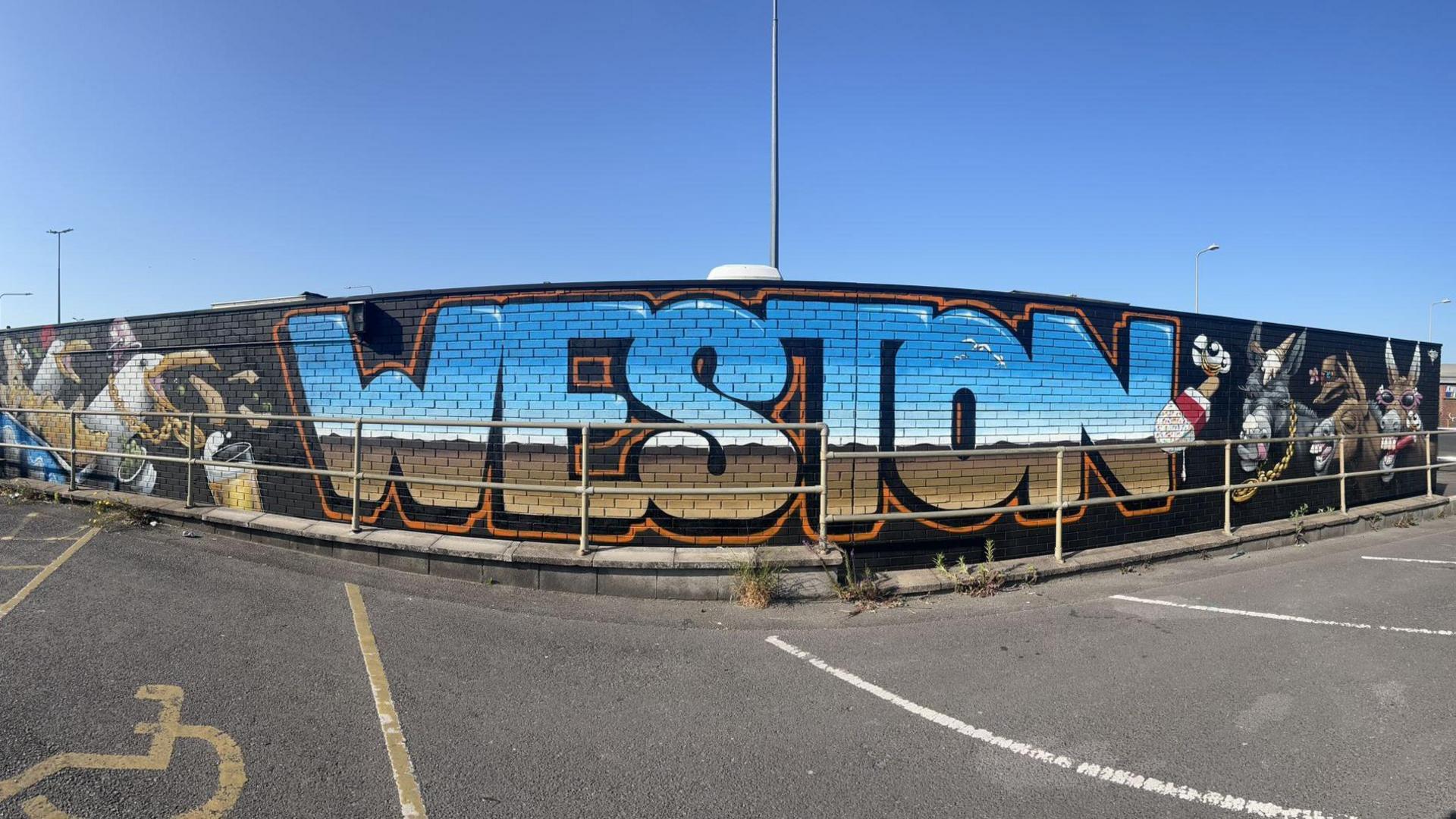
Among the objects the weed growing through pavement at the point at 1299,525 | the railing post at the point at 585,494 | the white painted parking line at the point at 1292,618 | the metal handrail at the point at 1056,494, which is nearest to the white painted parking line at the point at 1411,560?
the weed growing through pavement at the point at 1299,525

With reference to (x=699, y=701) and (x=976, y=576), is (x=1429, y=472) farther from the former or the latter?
(x=699, y=701)

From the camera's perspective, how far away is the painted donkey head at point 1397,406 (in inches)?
408

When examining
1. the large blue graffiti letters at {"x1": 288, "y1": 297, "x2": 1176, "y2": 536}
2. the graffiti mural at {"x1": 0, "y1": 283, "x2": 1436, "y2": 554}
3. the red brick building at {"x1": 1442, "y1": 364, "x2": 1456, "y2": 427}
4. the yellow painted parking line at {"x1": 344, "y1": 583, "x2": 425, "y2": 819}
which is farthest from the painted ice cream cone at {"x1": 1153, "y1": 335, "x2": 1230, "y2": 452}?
the red brick building at {"x1": 1442, "y1": 364, "x2": 1456, "y2": 427}

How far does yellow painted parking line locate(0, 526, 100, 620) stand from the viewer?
468 centimetres

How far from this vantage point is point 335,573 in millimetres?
5762

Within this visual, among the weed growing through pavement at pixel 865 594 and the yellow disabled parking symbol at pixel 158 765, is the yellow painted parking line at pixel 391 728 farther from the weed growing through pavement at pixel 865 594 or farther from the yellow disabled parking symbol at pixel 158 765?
the weed growing through pavement at pixel 865 594

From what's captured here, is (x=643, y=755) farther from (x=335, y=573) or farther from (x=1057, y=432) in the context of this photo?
(x=1057, y=432)

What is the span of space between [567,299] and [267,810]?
4785 mm

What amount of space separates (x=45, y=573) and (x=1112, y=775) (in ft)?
25.8

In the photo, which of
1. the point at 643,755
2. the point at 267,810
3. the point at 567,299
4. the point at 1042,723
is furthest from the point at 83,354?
the point at 1042,723

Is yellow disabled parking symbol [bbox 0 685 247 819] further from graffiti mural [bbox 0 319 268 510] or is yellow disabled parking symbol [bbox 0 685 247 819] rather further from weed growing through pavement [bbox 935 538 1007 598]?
graffiti mural [bbox 0 319 268 510]

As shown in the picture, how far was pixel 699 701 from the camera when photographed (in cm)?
359

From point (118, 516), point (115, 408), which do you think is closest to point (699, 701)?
point (118, 516)

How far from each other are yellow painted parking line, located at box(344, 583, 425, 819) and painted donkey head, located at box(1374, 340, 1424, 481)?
13.8m
